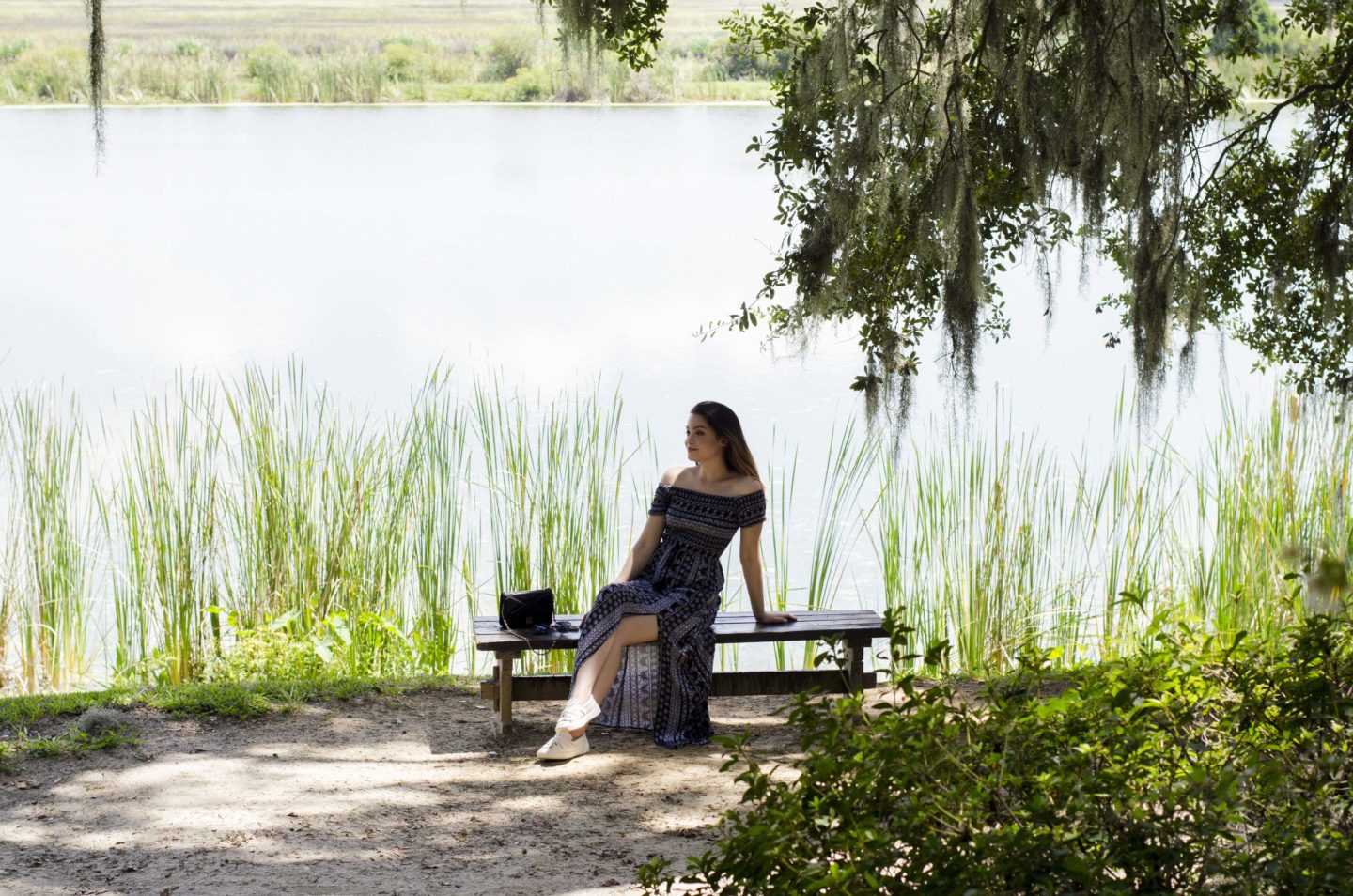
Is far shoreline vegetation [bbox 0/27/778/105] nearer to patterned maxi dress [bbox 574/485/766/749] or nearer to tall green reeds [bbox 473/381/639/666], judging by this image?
tall green reeds [bbox 473/381/639/666]

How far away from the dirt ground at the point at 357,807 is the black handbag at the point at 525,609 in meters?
0.36

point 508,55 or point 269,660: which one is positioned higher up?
point 508,55

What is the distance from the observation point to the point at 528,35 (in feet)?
57.2

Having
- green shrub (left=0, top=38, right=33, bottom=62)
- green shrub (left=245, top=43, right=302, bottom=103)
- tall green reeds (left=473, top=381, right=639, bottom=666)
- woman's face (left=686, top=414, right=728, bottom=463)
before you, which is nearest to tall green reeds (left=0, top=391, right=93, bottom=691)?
tall green reeds (left=473, top=381, right=639, bottom=666)

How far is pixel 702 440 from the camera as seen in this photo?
4480 mm

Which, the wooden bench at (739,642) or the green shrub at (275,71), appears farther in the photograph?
the green shrub at (275,71)

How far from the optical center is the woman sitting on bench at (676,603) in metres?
4.31

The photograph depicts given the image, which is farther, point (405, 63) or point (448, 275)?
point (405, 63)

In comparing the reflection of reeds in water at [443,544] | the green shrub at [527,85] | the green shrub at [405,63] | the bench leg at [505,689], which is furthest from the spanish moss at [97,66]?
the green shrub at [405,63]

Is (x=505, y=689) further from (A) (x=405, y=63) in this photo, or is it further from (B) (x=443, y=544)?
(A) (x=405, y=63)

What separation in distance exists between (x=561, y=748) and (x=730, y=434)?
110 cm

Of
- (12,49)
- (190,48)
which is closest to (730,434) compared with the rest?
(190,48)

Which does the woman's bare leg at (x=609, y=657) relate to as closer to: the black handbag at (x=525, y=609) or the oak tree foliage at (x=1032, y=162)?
the black handbag at (x=525, y=609)

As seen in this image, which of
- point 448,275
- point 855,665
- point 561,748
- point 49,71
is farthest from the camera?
point 49,71
